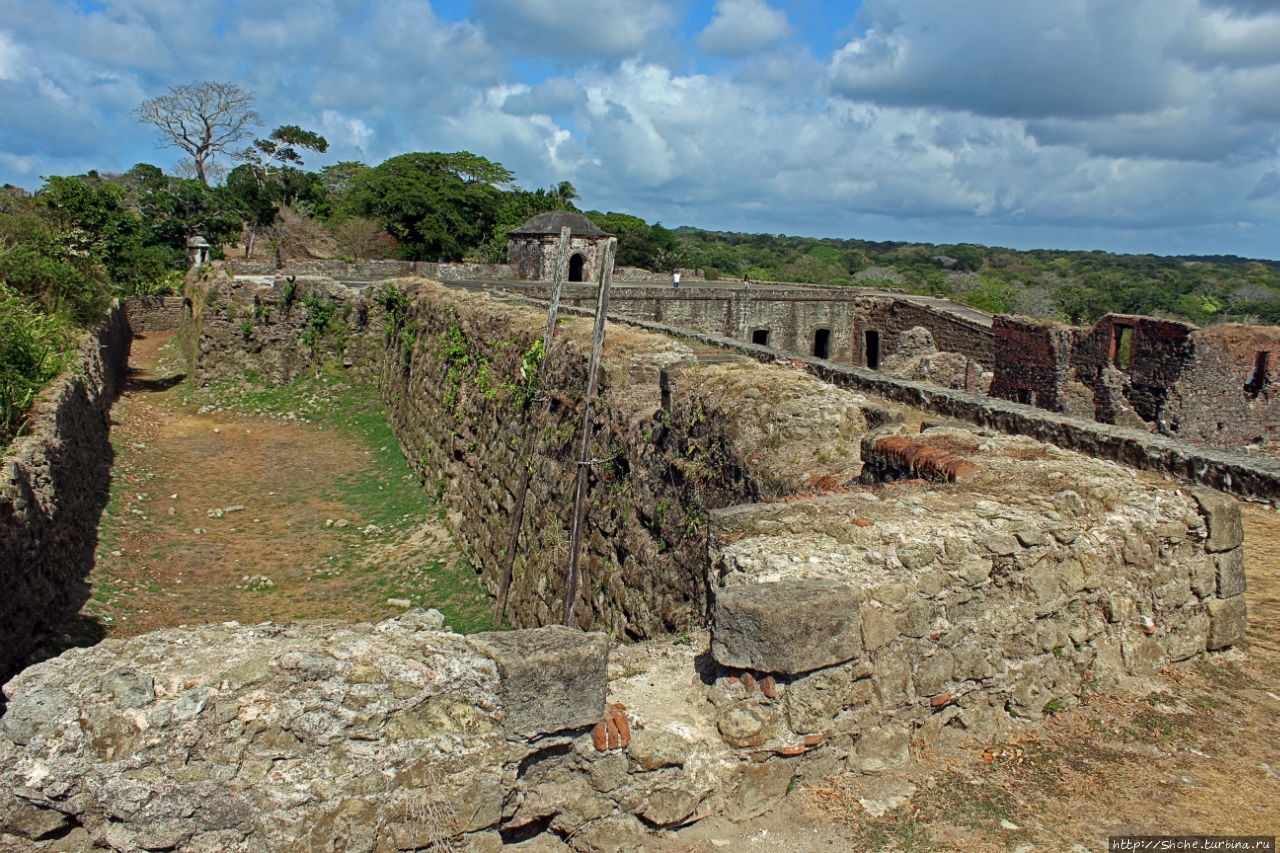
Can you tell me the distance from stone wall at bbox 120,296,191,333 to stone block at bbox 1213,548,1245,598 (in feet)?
107

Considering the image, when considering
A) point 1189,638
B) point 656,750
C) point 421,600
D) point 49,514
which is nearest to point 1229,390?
point 1189,638


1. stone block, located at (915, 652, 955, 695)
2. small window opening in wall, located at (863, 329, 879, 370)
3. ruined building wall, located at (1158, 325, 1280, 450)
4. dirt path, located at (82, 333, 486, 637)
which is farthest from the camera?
small window opening in wall, located at (863, 329, 879, 370)

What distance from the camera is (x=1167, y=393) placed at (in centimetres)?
1258

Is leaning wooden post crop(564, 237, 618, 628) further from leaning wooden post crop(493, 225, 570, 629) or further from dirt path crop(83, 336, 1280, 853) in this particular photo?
dirt path crop(83, 336, 1280, 853)

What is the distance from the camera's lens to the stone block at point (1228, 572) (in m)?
4.10

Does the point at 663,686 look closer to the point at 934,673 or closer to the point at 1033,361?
the point at 934,673

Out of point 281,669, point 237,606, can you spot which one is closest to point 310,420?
point 237,606

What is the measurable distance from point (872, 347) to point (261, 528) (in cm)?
1927

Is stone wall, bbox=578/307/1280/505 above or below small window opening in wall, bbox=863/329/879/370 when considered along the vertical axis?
below

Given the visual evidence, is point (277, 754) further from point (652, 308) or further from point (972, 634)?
point (652, 308)

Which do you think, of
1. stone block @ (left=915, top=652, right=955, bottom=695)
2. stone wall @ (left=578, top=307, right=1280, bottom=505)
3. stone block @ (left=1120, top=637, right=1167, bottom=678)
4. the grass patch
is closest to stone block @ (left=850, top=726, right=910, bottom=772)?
stone block @ (left=915, top=652, right=955, bottom=695)

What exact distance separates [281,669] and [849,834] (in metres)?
2.11

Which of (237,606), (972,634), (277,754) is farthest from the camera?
(237,606)

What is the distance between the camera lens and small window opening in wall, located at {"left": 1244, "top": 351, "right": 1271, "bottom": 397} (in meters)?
12.3
